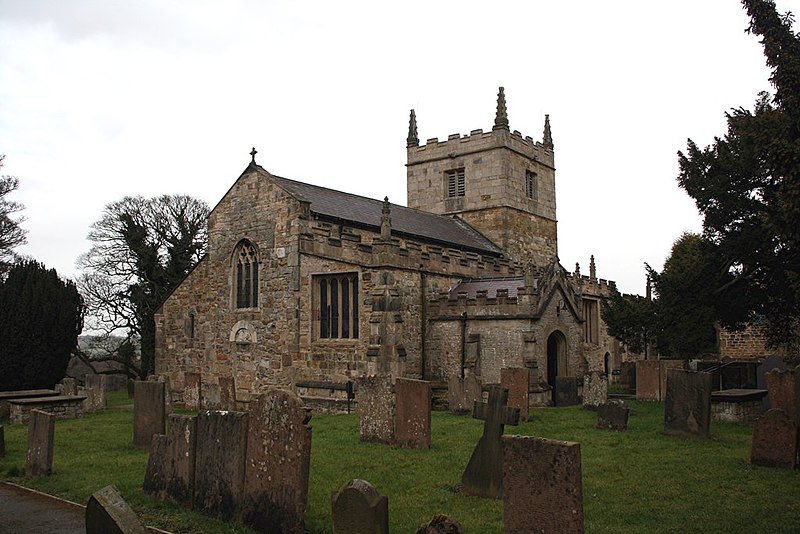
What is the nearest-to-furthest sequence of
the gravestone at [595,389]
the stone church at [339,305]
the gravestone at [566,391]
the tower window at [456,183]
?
the gravestone at [595,389]
the gravestone at [566,391]
the stone church at [339,305]
the tower window at [456,183]

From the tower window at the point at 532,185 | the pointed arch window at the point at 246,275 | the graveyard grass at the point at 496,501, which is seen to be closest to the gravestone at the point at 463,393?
the graveyard grass at the point at 496,501

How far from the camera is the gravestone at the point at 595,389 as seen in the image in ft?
54.7

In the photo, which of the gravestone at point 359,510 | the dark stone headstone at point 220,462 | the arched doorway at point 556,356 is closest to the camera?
the gravestone at point 359,510

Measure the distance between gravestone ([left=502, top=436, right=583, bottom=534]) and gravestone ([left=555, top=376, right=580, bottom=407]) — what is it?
13.9 m

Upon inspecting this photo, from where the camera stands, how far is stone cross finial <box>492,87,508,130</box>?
1218 inches

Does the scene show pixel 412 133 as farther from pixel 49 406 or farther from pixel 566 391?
pixel 49 406

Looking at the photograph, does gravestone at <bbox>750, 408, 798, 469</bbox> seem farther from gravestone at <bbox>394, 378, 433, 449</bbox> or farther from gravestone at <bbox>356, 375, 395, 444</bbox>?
gravestone at <bbox>356, 375, 395, 444</bbox>

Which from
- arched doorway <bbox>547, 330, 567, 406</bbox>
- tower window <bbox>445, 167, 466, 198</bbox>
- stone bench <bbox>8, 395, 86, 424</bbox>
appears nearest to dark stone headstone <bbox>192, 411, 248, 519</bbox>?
stone bench <bbox>8, 395, 86, 424</bbox>

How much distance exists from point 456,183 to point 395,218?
7.59m

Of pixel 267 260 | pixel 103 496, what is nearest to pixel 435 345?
pixel 267 260

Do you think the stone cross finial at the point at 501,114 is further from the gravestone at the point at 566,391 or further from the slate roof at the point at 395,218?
the gravestone at the point at 566,391

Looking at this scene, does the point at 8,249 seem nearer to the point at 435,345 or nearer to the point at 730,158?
the point at 435,345

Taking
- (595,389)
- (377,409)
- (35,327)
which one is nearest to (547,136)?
(595,389)

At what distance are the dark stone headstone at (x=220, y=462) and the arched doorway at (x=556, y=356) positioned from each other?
14748 millimetres
